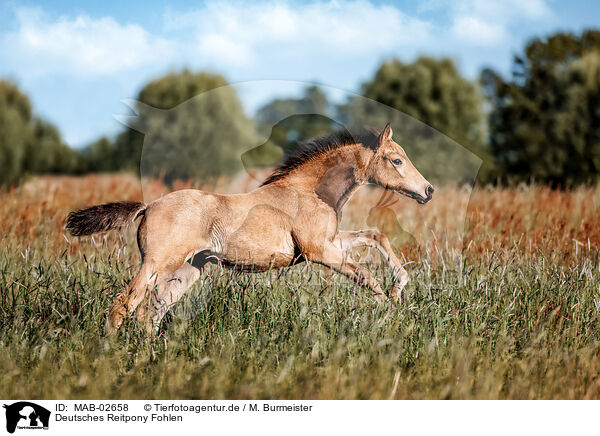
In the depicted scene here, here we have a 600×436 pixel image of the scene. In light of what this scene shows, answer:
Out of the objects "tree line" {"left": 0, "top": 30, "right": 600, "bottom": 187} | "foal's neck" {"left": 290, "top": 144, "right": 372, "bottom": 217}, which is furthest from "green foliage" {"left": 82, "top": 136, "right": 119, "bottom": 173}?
"foal's neck" {"left": 290, "top": 144, "right": 372, "bottom": 217}

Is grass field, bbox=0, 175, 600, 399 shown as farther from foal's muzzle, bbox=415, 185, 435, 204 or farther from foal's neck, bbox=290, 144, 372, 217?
foal's neck, bbox=290, 144, 372, 217

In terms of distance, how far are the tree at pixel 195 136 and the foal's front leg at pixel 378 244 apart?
1.14 meters

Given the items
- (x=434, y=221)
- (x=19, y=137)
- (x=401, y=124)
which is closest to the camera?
(x=401, y=124)

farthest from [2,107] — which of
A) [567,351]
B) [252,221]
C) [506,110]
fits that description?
[567,351]

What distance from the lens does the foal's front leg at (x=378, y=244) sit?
4570mm

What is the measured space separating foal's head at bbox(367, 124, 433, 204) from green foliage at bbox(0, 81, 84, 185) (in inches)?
693

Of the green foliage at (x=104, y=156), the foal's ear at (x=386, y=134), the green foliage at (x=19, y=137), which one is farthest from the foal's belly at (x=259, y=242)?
the green foliage at (x=19, y=137)

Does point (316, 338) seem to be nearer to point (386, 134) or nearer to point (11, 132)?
point (386, 134)

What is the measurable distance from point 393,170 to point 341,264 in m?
0.83

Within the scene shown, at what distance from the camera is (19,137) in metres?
21.1

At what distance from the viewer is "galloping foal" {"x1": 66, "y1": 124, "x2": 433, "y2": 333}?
410cm

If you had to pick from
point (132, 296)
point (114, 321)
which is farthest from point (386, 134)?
point (114, 321)
